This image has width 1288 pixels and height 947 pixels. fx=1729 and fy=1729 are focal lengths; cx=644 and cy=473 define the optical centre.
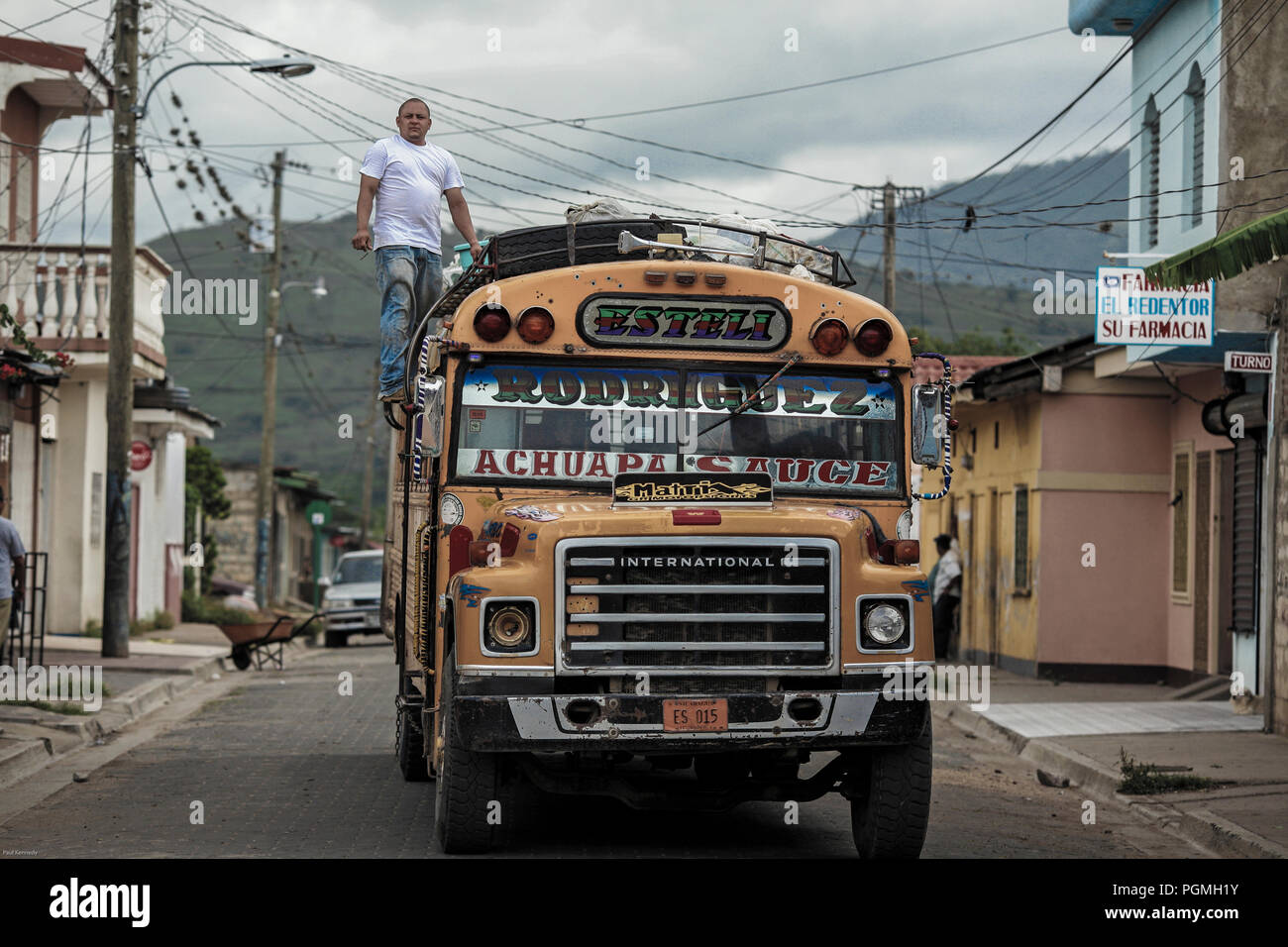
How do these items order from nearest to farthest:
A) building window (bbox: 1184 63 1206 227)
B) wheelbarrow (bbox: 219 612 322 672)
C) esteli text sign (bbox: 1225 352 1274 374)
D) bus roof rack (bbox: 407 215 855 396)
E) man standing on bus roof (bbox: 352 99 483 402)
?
bus roof rack (bbox: 407 215 855 396), man standing on bus roof (bbox: 352 99 483 402), esteli text sign (bbox: 1225 352 1274 374), building window (bbox: 1184 63 1206 227), wheelbarrow (bbox: 219 612 322 672)

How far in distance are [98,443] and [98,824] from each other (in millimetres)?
18111

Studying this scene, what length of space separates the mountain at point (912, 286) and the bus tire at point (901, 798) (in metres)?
4.96

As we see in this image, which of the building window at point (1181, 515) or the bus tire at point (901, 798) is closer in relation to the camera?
the bus tire at point (901, 798)

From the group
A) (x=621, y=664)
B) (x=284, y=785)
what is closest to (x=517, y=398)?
(x=621, y=664)

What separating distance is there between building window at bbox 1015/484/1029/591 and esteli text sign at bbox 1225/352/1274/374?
7.60m

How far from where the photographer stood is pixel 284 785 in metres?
12.0

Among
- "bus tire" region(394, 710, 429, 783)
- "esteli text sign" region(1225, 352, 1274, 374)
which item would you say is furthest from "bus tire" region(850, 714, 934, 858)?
"esteli text sign" region(1225, 352, 1274, 374)

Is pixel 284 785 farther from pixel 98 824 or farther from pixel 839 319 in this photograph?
pixel 839 319

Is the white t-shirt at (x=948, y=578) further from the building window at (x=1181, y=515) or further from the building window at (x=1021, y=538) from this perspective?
the building window at (x=1181, y=515)

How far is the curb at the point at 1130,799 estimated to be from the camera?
996 cm

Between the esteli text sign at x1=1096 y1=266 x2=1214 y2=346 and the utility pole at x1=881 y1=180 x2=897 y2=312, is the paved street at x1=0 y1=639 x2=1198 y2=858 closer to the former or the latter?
the esteli text sign at x1=1096 y1=266 x2=1214 y2=346

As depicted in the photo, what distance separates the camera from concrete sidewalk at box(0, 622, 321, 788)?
45.1 ft

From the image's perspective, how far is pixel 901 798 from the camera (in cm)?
854

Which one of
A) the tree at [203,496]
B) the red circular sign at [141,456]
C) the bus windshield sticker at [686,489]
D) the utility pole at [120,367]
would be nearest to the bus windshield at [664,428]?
the bus windshield sticker at [686,489]
